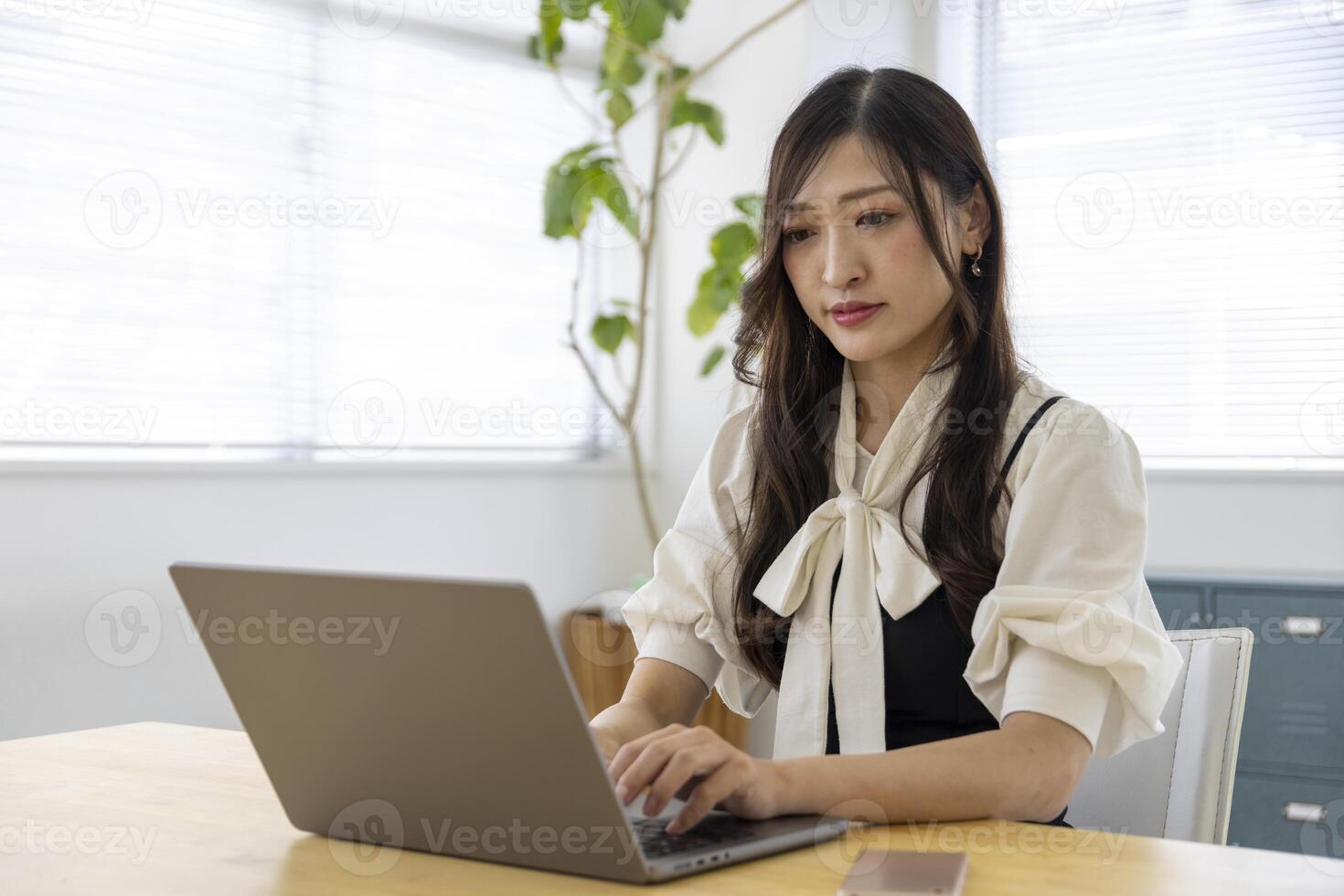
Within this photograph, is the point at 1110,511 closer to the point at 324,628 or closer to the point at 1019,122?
the point at 324,628

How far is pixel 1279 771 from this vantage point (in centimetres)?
310

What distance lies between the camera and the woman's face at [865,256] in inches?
63.3

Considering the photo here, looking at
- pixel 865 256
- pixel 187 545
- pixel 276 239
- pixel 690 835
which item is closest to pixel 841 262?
pixel 865 256

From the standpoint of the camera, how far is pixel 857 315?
64.2 inches

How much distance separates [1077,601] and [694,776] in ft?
1.39

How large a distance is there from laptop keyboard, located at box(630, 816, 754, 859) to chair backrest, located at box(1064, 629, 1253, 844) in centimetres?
53

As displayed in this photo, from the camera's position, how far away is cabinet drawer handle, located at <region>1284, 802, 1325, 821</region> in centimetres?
306

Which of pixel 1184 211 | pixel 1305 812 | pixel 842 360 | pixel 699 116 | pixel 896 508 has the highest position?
pixel 699 116

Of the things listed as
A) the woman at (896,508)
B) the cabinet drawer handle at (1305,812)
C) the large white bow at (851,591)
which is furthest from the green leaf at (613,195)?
the large white bow at (851,591)

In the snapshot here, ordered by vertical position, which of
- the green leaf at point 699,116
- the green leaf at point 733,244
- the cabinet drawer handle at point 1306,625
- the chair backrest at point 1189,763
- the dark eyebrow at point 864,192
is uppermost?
the green leaf at point 699,116

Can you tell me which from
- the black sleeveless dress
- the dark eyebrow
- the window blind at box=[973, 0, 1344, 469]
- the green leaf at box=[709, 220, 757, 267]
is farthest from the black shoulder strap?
the green leaf at box=[709, 220, 757, 267]

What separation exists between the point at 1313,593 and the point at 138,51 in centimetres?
290

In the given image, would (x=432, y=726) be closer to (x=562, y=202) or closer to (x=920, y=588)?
(x=920, y=588)

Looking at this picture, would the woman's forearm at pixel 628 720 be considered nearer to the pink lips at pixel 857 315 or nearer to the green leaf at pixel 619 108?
the pink lips at pixel 857 315
